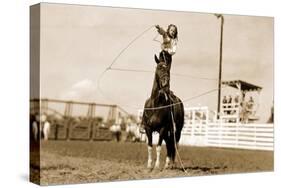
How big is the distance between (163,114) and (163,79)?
271mm

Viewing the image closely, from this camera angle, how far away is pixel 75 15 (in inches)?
217

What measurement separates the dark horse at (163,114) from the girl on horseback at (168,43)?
0.04m

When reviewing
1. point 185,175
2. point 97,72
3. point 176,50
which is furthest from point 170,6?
point 185,175

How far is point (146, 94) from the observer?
5.85m

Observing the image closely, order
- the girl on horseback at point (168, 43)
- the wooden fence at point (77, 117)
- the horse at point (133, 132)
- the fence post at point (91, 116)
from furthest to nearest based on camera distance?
the girl on horseback at point (168, 43)
the horse at point (133, 132)
the fence post at point (91, 116)
the wooden fence at point (77, 117)

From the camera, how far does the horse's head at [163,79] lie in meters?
5.90

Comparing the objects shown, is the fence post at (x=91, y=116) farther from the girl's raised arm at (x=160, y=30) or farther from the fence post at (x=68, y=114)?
the girl's raised arm at (x=160, y=30)

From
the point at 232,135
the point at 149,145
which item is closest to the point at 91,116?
the point at 149,145

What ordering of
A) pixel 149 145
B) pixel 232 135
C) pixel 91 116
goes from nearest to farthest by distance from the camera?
1. pixel 91 116
2. pixel 149 145
3. pixel 232 135

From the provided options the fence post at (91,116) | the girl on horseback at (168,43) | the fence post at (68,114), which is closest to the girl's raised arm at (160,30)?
the girl on horseback at (168,43)

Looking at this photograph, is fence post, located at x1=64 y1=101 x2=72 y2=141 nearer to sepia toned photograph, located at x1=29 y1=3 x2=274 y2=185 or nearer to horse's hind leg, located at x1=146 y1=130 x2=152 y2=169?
sepia toned photograph, located at x1=29 y1=3 x2=274 y2=185

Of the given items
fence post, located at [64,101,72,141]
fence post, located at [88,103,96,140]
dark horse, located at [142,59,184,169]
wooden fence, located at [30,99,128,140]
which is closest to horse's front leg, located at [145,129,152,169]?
dark horse, located at [142,59,184,169]

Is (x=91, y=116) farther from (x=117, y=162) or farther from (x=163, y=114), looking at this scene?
(x=163, y=114)

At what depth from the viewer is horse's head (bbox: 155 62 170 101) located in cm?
590
